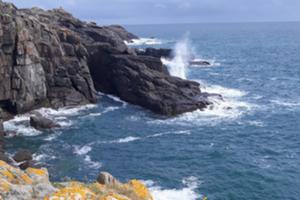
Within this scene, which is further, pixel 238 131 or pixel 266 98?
pixel 266 98

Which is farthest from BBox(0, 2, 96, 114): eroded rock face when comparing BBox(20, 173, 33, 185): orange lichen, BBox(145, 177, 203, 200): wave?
BBox(20, 173, 33, 185): orange lichen

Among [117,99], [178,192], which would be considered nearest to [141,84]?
[117,99]

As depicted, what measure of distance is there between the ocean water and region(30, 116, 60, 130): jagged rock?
5.03 ft

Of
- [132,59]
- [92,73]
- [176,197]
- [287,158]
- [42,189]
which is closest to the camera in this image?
[42,189]

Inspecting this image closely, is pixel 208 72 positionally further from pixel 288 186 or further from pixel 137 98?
pixel 288 186

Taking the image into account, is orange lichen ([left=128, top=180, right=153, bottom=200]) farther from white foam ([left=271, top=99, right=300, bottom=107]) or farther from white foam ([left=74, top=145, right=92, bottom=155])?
white foam ([left=271, top=99, right=300, bottom=107])

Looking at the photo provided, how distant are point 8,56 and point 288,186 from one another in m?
47.9

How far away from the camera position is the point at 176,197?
3906 cm

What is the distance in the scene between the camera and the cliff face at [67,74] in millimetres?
66938

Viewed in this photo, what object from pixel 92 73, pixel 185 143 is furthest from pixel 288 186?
pixel 92 73

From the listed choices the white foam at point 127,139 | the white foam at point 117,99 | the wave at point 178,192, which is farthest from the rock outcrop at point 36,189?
the white foam at point 117,99

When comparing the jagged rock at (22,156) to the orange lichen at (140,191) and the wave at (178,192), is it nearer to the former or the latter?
the wave at (178,192)

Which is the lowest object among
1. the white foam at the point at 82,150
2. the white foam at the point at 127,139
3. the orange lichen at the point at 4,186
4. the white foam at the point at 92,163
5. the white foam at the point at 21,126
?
the white foam at the point at 92,163

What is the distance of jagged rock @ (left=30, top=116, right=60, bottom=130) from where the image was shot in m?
61.6
